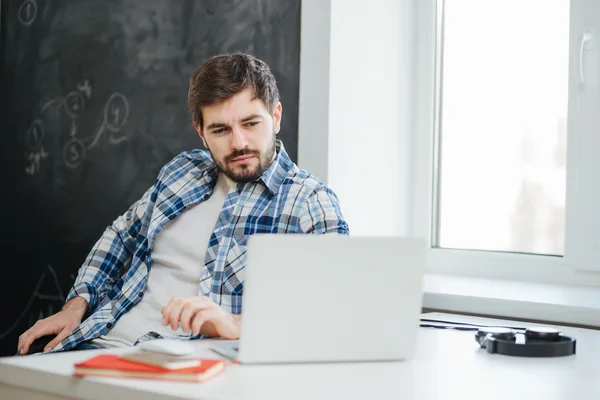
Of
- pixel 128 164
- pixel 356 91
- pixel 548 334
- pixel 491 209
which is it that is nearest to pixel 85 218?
pixel 128 164

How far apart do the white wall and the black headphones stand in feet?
3.31

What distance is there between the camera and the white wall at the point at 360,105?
8.20ft

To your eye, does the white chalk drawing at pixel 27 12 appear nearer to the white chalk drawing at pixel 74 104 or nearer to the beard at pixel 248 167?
the white chalk drawing at pixel 74 104

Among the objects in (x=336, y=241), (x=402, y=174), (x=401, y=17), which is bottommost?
(x=336, y=241)

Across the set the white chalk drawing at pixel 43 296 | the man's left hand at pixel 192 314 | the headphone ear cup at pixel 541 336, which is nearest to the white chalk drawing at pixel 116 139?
the white chalk drawing at pixel 43 296

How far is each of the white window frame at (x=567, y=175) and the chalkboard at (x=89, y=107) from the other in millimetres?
428

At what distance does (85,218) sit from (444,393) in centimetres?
210

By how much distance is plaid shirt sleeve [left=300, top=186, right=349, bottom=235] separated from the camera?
1.98m

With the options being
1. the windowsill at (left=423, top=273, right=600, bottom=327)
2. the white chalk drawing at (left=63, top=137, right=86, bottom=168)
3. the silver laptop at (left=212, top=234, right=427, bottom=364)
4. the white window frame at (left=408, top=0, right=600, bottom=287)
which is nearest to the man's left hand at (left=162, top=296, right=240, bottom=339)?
the silver laptop at (left=212, top=234, right=427, bottom=364)

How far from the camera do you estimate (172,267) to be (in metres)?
2.15

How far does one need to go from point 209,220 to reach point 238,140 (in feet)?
0.70

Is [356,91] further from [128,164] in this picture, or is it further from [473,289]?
[128,164]

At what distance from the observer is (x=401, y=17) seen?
2711 millimetres

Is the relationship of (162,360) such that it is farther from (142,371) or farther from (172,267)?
(172,267)
